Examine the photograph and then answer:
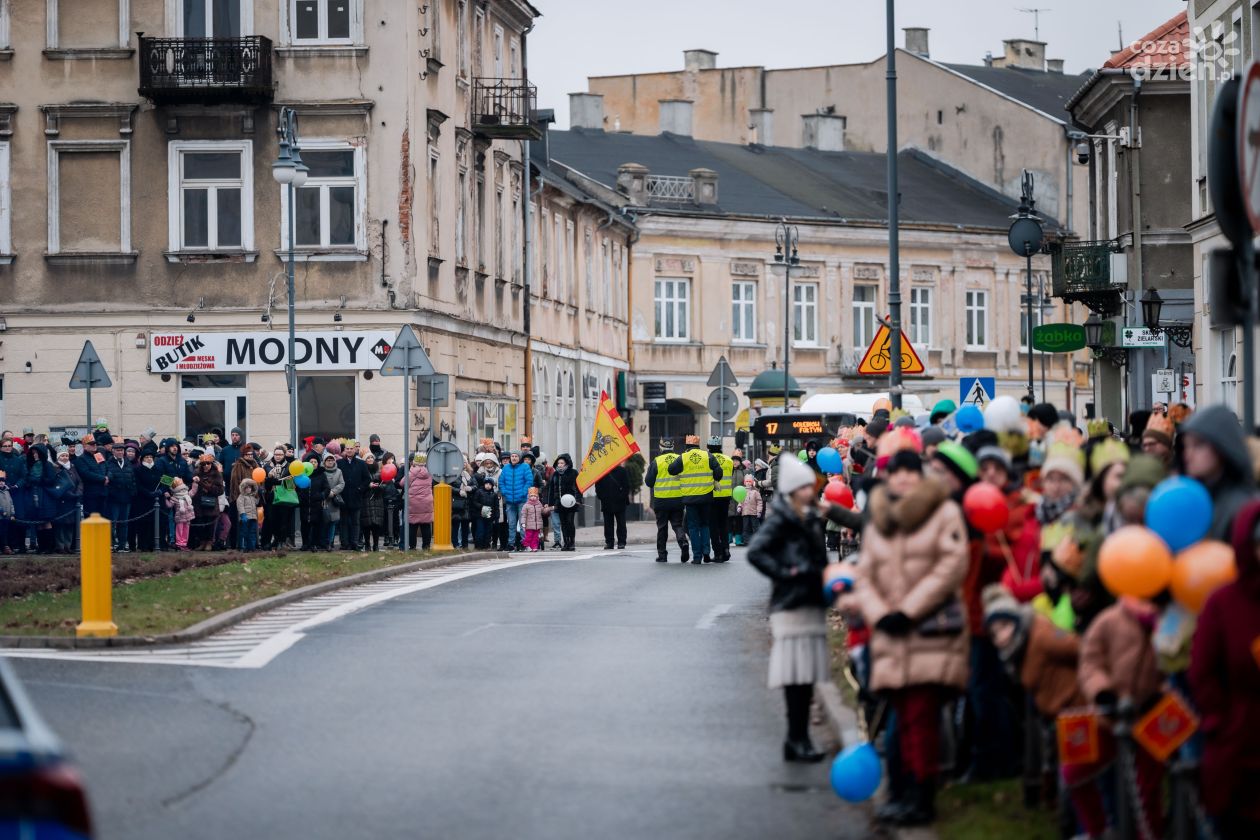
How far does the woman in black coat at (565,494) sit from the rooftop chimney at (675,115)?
46.4m

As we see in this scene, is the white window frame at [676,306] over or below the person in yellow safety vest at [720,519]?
over

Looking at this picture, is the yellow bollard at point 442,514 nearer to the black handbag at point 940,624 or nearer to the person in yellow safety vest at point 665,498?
the person in yellow safety vest at point 665,498

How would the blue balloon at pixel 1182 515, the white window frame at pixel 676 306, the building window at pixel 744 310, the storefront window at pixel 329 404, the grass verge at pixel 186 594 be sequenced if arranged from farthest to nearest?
the building window at pixel 744 310
the white window frame at pixel 676 306
the storefront window at pixel 329 404
the grass verge at pixel 186 594
the blue balloon at pixel 1182 515

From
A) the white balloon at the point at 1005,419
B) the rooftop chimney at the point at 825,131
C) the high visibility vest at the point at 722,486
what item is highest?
the rooftop chimney at the point at 825,131

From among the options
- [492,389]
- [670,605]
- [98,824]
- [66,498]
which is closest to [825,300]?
[492,389]

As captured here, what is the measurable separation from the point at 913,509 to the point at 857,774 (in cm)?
125

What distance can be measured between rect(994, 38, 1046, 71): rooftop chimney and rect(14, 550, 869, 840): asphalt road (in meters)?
75.8

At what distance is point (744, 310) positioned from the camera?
246ft

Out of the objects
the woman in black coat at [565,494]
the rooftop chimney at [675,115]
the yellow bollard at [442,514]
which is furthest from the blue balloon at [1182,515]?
the rooftop chimney at [675,115]

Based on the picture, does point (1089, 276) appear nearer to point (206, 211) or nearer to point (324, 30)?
point (324, 30)

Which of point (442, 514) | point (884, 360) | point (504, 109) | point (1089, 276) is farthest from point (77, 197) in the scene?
point (1089, 276)

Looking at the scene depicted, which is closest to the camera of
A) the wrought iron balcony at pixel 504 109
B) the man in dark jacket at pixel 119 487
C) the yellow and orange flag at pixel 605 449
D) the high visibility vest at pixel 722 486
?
the man in dark jacket at pixel 119 487

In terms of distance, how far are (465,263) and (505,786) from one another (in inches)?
1336

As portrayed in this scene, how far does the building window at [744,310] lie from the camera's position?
245 feet
